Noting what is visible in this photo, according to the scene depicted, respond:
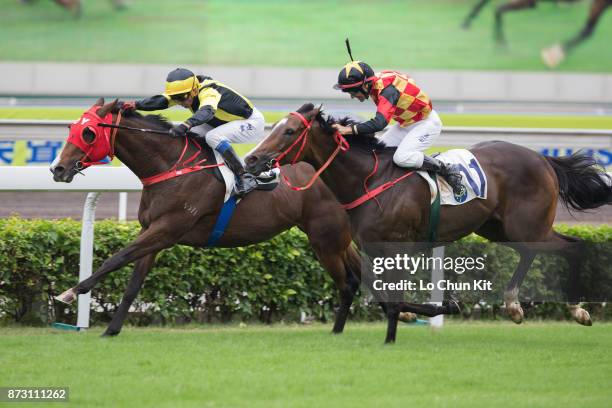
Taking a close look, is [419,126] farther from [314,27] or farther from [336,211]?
[314,27]

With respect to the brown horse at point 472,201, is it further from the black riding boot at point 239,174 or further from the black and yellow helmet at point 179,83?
the black and yellow helmet at point 179,83

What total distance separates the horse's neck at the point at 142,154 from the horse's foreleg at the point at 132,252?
0.40m

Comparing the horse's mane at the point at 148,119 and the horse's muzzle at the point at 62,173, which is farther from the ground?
the horse's mane at the point at 148,119

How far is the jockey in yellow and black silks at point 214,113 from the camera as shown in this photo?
6.29 m

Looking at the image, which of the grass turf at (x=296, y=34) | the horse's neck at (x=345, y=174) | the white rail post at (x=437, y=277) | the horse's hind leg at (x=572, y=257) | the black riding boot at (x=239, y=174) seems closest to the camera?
the horse's neck at (x=345, y=174)

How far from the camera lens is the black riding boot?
21.1 ft

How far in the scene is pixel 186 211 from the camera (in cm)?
624

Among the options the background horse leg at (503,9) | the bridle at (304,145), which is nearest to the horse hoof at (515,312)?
the bridle at (304,145)

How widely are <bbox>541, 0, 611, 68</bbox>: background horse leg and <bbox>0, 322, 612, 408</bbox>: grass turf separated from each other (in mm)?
22073

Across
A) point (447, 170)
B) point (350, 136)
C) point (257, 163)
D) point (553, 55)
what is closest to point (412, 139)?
point (447, 170)

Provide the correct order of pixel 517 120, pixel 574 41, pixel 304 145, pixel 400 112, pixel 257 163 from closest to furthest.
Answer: pixel 257 163 < pixel 304 145 < pixel 400 112 < pixel 517 120 < pixel 574 41

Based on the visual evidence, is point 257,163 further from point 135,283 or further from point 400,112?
point 135,283

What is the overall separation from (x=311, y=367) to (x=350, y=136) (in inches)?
70.0

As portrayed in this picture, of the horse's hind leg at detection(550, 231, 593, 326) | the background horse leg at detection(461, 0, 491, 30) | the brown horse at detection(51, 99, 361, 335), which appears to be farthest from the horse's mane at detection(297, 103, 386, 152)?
the background horse leg at detection(461, 0, 491, 30)
